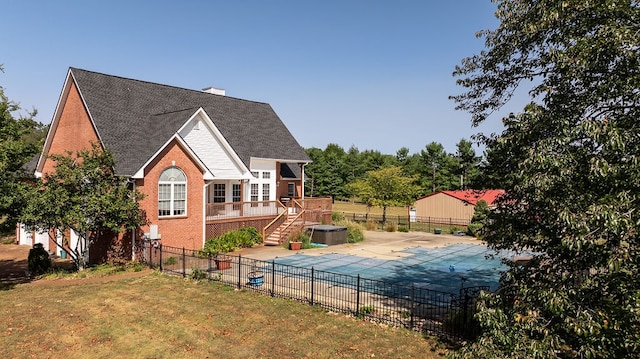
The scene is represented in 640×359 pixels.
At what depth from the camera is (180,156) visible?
81.0ft

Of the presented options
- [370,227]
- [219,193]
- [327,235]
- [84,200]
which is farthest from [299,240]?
[84,200]

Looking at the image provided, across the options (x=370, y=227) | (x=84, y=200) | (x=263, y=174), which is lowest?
(x=370, y=227)

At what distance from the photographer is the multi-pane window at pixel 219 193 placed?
30781 mm

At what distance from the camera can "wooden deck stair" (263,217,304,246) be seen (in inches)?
1148

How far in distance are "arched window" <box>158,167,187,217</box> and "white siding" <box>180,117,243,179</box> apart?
270 cm

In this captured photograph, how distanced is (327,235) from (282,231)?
3.22 meters

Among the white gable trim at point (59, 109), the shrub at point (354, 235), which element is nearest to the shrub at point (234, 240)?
the shrub at point (354, 235)

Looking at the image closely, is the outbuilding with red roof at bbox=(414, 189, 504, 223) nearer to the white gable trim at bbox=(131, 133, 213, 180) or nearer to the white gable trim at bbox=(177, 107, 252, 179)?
the white gable trim at bbox=(177, 107, 252, 179)

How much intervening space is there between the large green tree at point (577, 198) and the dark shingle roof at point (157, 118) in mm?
19889

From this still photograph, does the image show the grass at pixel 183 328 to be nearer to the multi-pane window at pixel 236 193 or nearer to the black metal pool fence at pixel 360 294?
the black metal pool fence at pixel 360 294

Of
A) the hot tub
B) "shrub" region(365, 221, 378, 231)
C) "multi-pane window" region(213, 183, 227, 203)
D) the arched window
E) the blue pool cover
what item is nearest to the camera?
the blue pool cover

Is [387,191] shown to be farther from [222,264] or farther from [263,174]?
[222,264]

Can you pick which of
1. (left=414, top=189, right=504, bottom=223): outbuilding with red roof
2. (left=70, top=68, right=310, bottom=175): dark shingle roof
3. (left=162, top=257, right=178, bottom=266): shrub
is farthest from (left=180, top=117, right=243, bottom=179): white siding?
(left=414, top=189, right=504, bottom=223): outbuilding with red roof

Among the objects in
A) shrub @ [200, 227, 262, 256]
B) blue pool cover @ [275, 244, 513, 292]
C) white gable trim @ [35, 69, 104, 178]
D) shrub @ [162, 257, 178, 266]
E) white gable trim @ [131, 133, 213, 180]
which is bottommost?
blue pool cover @ [275, 244, 513, 292]
